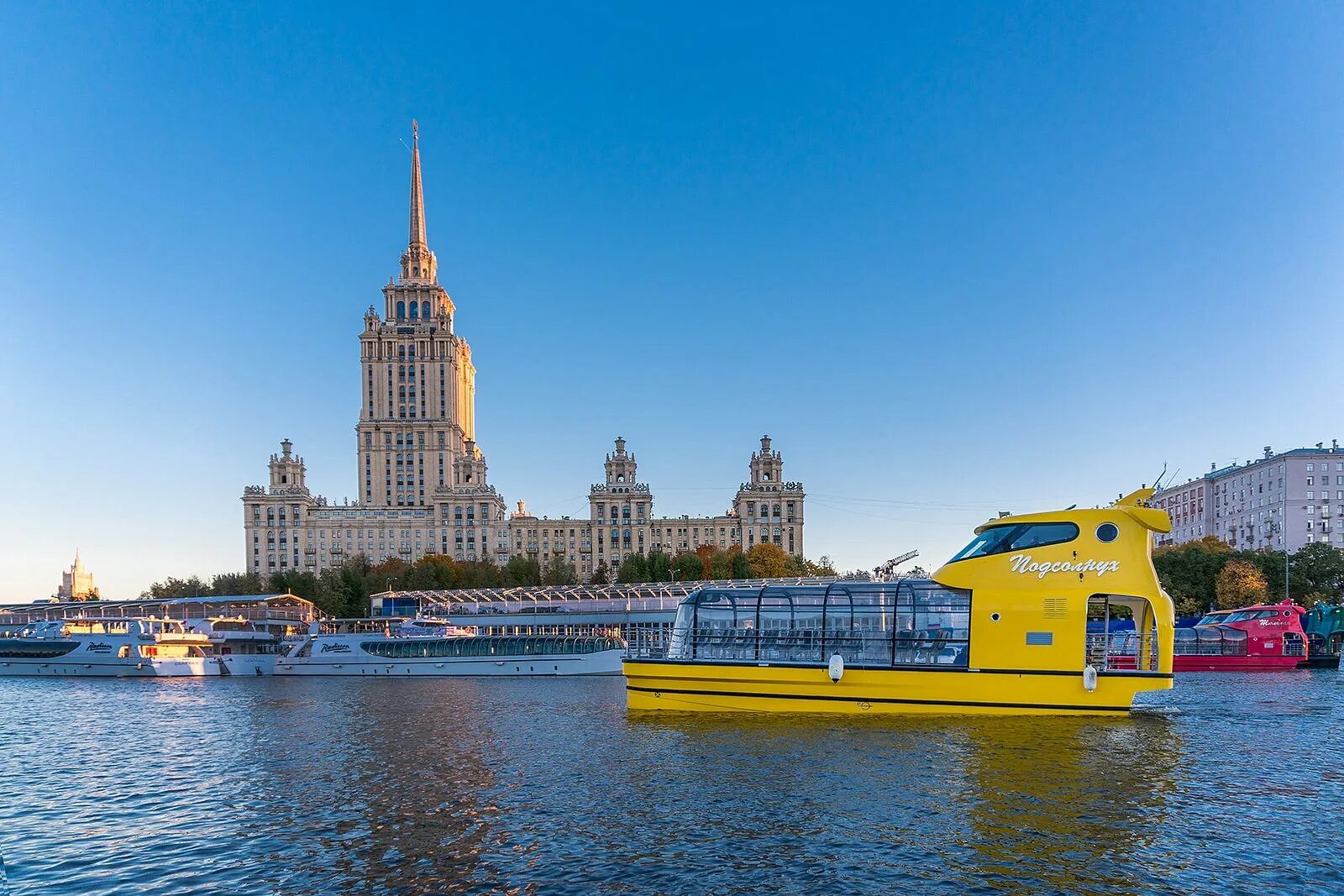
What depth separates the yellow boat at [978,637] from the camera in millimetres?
39875

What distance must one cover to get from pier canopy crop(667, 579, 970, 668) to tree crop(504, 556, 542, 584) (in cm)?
14369

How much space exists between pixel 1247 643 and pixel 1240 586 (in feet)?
142

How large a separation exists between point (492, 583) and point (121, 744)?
14777 cm

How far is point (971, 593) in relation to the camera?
41281mm

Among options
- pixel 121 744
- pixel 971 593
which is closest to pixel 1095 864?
pixel 971 593

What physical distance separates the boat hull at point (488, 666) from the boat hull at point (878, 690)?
39.6 meters

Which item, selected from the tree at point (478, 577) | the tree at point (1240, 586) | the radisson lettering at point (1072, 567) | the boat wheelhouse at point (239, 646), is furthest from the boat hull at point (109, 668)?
the tree at point (1240, 586)

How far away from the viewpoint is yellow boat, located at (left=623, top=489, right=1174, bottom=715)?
39.9m

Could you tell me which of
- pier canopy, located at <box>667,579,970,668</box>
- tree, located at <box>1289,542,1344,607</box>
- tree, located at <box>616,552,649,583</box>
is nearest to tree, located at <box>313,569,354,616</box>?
tree, located at <box>616,552,649,583</box>

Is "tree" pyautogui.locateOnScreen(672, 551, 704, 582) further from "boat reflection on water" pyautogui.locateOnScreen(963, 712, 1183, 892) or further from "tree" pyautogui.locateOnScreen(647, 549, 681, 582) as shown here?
"boat reflection on water" pyautogui.locateOnScreen(963, 712, 1183, 892)

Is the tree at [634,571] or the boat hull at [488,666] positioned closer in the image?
the boat hull at [488,666]

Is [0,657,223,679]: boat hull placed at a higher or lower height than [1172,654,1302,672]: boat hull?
lower

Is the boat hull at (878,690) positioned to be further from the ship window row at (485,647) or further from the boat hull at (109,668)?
the boat hull at (109,668)

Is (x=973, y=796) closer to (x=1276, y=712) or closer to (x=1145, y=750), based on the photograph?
(x=1145, y=750)
